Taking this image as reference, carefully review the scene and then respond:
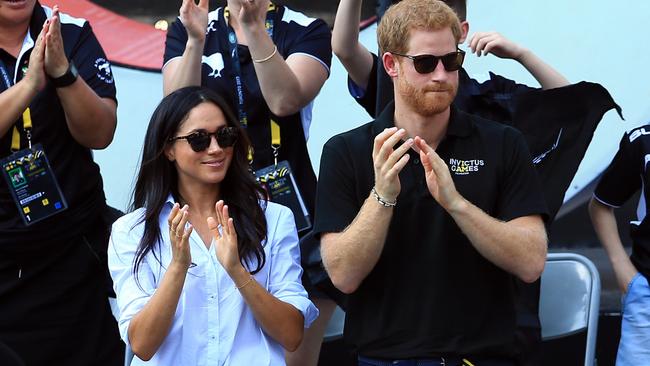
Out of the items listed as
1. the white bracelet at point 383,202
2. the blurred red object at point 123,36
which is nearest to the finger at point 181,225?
the white bracelet at point 383,202

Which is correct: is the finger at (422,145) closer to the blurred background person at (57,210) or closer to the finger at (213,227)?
the finger at (213,227)

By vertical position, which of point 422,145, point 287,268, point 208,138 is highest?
point 422,145

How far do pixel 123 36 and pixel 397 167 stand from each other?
2.13 metres

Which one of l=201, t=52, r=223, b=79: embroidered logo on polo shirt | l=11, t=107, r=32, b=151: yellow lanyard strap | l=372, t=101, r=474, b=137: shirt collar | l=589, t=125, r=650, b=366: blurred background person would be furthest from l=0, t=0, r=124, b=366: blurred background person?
l=589, t=125, r=650, b=366: blurred background person

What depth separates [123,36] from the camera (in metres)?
4.47

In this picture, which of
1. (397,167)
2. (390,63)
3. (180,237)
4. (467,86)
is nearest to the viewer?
(397,167)

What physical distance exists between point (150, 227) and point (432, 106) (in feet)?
2.67

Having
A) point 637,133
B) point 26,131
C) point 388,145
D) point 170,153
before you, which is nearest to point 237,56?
point 170,153

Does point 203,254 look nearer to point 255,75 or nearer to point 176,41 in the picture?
point 255,75

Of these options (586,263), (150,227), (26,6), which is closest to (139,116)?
(26,6)

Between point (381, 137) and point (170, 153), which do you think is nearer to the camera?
point (381, 137)

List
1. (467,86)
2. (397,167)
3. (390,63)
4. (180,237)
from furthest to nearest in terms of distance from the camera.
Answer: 1. (467,86)
2. (390,63)
3. (180,237)
4. (397,167)

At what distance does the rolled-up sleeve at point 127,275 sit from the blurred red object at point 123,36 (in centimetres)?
Answer: 152

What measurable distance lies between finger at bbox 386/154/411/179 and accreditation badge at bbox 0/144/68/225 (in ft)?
4.09
